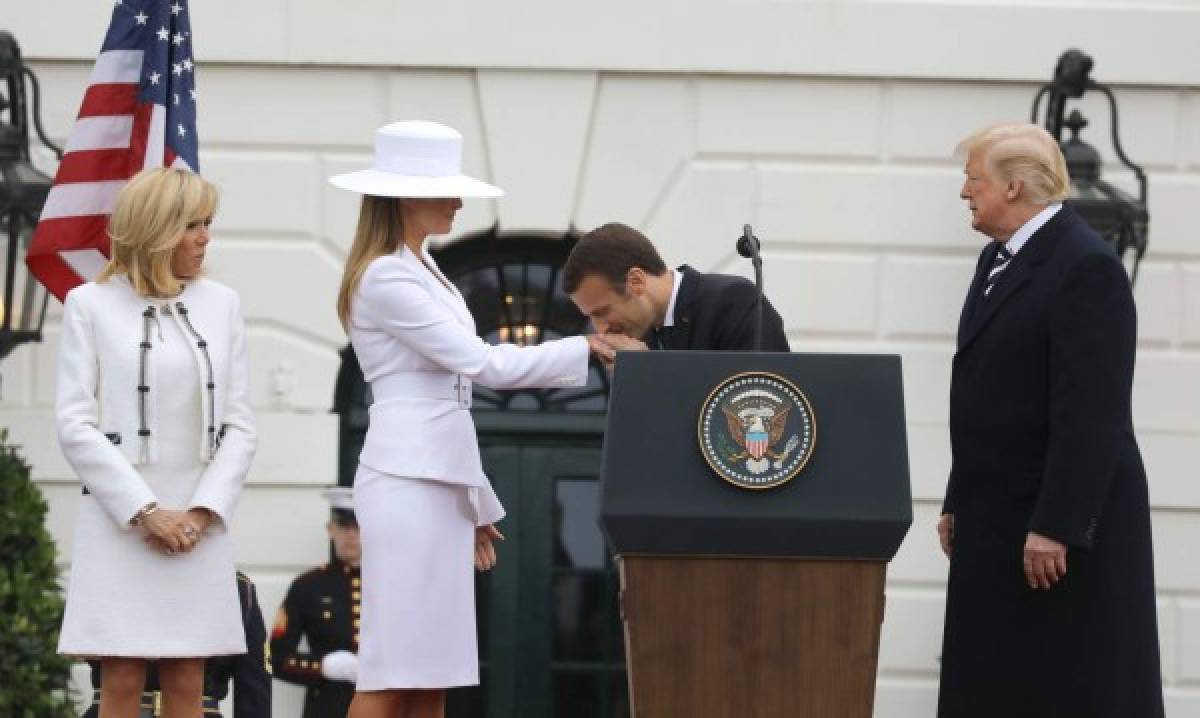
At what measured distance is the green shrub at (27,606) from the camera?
32.3ft

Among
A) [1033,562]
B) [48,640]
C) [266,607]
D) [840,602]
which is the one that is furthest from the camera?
[266,607]

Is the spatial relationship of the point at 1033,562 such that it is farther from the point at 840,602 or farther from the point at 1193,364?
the point at 1193,364

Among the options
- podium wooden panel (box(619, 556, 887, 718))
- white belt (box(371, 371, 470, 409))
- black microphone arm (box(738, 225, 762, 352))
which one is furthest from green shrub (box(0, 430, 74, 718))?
podium wooden panel (box(619, 556, 887, 718))

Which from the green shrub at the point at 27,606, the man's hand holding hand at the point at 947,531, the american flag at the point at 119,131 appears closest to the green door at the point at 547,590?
the green shrub at the point at 27,606

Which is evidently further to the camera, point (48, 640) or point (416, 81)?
point (416, 81)

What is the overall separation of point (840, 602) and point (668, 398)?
0.57 meters

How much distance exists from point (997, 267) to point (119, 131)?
3.35 metres

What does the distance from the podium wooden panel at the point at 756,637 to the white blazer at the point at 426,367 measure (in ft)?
3.03

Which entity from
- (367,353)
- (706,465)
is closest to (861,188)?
(367,353)

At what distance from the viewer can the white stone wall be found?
1127cm

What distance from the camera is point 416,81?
11359 millimetres

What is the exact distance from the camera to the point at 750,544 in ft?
19.3

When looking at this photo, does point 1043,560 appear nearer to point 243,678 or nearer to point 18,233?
point 243,678

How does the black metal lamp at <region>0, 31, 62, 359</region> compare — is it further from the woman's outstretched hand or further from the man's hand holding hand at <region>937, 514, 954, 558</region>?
the man's hand holding hand at <region>937, 514, 954, 558</region>
